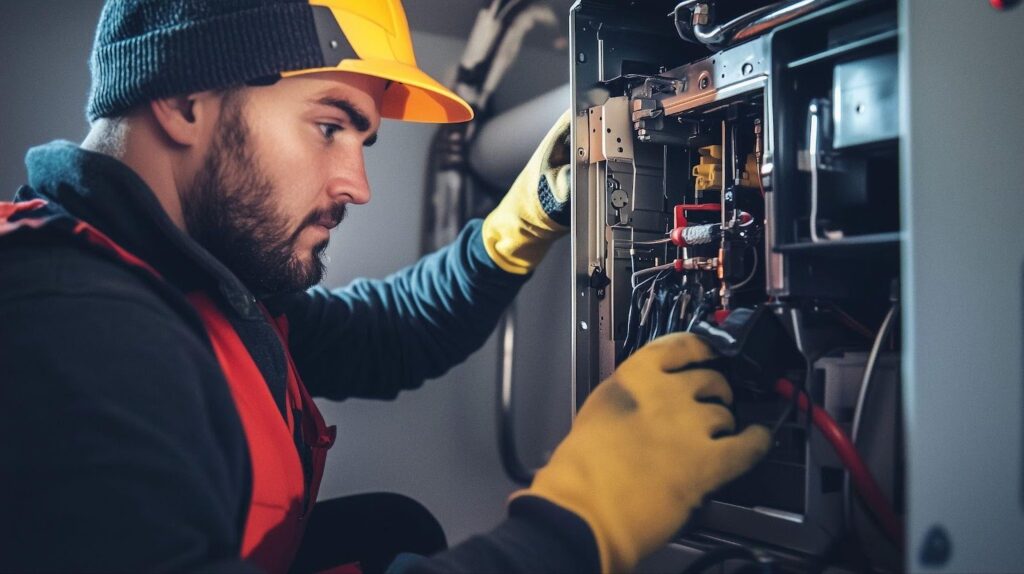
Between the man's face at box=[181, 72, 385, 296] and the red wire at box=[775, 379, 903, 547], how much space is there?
73 cm

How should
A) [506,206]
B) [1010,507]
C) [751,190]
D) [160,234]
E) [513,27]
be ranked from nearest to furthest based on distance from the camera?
1. [1010,507]
2. [160,234]
3. [751,190]
4. [506,206]
5. [513,27]

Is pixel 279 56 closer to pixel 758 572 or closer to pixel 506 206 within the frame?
Result: pixel 506 206

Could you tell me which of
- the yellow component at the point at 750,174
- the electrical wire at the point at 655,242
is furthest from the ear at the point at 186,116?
the yellow component at the point at 750,174

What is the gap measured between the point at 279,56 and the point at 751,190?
65cm

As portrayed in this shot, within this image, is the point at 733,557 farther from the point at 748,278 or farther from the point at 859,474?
the point at 748,278

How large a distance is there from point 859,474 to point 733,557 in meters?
0.16

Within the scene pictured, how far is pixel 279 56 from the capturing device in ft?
3.36

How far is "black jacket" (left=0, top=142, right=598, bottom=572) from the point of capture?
2.18 feet

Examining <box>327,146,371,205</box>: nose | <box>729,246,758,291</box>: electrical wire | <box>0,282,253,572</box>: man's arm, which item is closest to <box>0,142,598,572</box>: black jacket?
<box>0,282,253,572</box>: man's arm

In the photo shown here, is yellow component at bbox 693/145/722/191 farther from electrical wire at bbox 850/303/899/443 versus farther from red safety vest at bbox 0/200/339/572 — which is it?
red safety vest at bbox 0/200/339/572

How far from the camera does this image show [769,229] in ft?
3.02

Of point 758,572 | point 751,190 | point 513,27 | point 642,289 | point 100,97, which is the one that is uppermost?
point 513,27

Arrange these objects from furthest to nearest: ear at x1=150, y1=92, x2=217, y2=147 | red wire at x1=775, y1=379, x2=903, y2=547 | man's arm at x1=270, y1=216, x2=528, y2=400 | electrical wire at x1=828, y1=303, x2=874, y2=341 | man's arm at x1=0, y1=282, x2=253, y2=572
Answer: man's arm at x1=270, y1=216, x2=528, y2=400
ear at x1=150, y1=92, x2=217, y2=147
electrical wire at x1=828, y1=303, x2=874, y2=341
red wire at x1=775, y1=379, x2=903, y2=547
man's arm at x1=0, y1=282, x2=253, y2=572

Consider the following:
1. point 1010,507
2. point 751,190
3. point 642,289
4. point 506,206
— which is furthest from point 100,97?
point 1010,507
